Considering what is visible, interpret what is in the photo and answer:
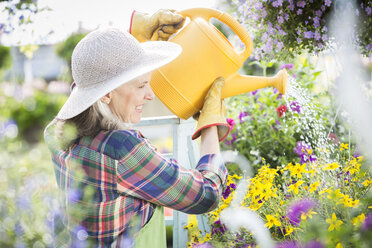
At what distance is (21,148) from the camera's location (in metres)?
0.85

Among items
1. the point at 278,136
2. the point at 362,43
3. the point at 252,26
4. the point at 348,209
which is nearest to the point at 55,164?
the point at 348,209

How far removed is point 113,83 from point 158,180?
11.5 inches

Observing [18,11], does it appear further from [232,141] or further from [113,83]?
[232,141]

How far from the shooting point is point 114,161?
3.39 ft

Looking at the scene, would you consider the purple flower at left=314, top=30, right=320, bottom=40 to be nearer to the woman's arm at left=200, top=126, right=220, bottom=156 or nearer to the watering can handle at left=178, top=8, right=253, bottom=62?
the watering can handle at left=178, top=8, right=253, bottom=62

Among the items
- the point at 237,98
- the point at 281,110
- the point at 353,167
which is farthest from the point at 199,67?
the point at 237,98

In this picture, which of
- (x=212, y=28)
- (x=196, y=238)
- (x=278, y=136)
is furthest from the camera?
(x=278, y=136)

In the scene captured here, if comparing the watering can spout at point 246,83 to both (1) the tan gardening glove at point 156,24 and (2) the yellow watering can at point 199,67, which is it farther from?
(1) the tan gardening glove at point 156,24

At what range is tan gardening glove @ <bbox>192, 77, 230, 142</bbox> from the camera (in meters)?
1.21

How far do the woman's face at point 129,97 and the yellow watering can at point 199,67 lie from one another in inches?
7.0

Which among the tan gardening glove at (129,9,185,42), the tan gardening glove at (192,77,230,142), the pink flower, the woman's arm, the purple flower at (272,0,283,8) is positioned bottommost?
the pink flower

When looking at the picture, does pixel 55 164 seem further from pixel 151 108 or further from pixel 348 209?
pixel 151 108

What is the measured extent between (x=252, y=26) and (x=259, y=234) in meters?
1.19

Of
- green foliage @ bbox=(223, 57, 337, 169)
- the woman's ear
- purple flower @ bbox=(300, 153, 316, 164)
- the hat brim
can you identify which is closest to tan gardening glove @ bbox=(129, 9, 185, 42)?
the hat brim
